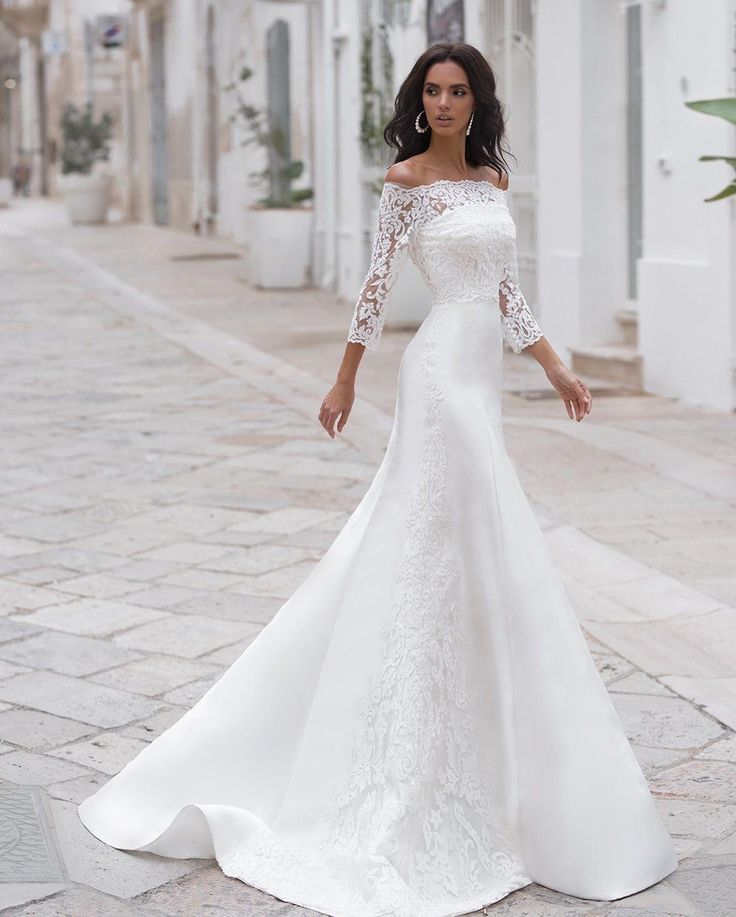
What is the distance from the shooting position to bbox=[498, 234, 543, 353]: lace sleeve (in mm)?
3287

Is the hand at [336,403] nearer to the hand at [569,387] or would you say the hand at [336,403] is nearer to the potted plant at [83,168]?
the hand at [569,387]

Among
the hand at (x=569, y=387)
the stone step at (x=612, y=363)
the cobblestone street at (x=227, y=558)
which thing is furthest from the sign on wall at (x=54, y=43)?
the hand at (x=569, y=387)

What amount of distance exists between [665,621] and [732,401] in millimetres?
3835

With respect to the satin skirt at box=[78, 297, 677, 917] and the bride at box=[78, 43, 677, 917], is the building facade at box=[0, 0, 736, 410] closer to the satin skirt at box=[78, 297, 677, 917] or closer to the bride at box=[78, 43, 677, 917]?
the bride at box=[78, 43, 677, 917]

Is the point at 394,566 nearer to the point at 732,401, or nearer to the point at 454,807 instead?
the point at 454,807

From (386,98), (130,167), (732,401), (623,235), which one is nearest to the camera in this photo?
(732,401)

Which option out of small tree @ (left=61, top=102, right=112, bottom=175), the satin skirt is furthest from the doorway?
the satin skirt

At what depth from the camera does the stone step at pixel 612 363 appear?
951 cm

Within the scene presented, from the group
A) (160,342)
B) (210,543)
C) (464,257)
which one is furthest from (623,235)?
(464,257)

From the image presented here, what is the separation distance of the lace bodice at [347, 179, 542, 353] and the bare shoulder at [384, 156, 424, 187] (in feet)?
0.04

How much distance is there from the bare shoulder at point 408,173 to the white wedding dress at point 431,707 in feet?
0.06

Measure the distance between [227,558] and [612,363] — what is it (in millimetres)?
4549

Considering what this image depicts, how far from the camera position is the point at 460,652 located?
312 centimetres

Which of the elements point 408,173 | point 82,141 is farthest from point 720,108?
point 82,141
